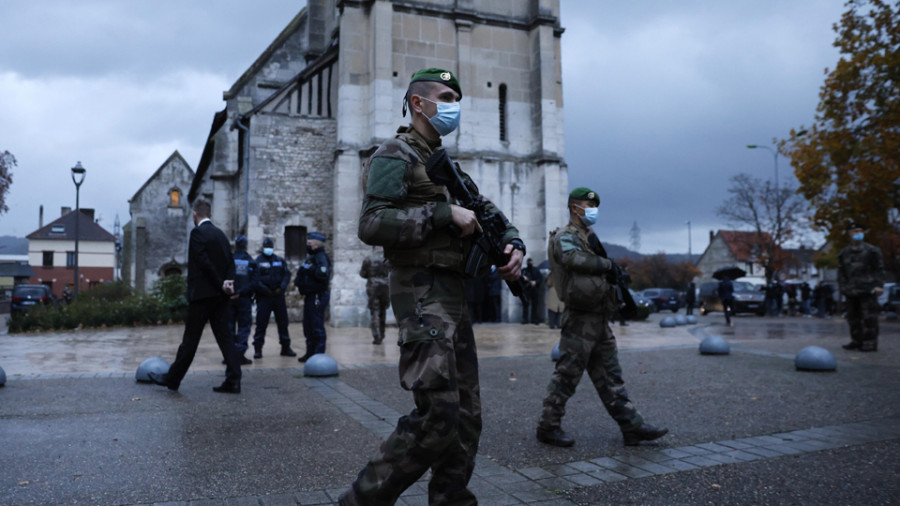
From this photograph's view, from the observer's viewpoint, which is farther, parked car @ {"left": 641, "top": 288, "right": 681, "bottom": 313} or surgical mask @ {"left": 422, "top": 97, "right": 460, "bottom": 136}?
parked car @ {"left": 641, "top": 288, "right": 681, "bottom": 313}

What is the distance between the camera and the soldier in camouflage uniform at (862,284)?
34.7 feet

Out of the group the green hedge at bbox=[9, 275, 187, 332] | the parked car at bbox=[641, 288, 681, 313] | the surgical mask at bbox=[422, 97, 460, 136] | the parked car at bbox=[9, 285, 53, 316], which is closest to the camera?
the surgical mask at bbox=[422, 97, 460, 136]

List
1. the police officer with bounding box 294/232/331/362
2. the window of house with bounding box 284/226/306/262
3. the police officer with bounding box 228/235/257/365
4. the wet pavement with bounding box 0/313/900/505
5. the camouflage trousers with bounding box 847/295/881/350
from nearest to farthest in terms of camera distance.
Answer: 1. the wet pavement with bounding box 0/313/900/505
2. the police officer with bounding box 228/235/257/365
3. the police officer with bounding box 294/232/331/362
4. the camouflage trousers with bounding box 847/295/881/350
5. the window of house with bounding box 284/226/306/262

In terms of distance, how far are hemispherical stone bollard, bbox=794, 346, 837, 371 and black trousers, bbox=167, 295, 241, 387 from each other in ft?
23.3

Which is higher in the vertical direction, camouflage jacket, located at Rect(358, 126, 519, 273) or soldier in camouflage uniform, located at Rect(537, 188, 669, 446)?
camouflage jacket, located at Rect(358, 126, 519, 273)

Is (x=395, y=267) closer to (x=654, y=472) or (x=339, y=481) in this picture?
(x=339, y=481)

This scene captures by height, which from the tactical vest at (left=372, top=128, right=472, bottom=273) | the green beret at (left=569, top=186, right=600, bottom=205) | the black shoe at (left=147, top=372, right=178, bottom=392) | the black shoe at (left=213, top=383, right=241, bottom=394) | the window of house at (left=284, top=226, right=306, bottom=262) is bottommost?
the black shoe at (left=213, top=383, right=241, bottom=394)

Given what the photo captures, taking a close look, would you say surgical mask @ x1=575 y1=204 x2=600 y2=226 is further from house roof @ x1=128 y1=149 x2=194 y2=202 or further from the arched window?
house roof @ x1=128 y1=149 x2=194 y2=202

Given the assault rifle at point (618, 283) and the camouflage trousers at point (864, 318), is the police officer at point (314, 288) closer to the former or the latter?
the assault rifle at point (618, 283)

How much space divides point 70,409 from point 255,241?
15.7m

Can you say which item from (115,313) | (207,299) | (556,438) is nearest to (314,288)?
(207,299)

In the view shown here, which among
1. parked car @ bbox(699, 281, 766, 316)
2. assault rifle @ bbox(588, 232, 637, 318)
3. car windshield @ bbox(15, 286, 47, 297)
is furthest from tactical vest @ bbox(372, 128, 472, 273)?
car windshield @ bbox(15, 286, 47, 297)

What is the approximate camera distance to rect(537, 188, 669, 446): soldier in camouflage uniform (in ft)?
15.5

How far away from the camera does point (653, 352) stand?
11398mm
